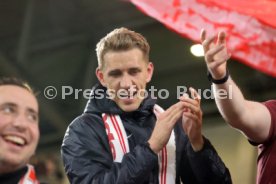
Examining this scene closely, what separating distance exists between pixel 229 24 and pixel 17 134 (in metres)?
1.32

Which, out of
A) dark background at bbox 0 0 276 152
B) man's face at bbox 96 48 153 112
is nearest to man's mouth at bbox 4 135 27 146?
man's face at bbox 96 48 153 112

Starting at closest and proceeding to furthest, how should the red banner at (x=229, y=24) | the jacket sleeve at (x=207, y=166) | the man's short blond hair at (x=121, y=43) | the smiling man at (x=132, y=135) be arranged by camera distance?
the smiling man at (x=132, y=135)
the jacket sleeve at (x=207, y=166)
the man's short blond hair at (x=121, y=43)
the red banner at (x=229, y=24)

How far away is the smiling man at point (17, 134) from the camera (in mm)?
2170

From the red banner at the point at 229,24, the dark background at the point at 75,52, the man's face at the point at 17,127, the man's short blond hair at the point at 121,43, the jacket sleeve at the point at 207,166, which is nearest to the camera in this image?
the man's face at the point at 17,127

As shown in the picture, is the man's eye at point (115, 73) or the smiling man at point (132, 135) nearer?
the smiling man at point (132, 135)

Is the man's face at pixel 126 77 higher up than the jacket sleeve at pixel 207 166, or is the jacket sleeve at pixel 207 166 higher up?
the man's face at pixel 126 77

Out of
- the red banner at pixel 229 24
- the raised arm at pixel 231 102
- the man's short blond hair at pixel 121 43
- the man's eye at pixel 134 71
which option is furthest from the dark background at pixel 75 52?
the raised arm at pixel 231 102

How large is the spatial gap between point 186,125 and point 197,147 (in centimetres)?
10

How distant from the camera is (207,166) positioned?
2.40 m

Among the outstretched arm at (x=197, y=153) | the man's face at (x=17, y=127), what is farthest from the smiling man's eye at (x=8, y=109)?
the outstretched arm at (x=197, y=153)

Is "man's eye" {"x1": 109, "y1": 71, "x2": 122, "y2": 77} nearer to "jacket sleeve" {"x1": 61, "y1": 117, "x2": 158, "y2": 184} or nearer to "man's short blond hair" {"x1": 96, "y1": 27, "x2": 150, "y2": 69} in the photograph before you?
"man's short blond hair" {"x1": 96, "y1": 27, "x2": 150, "y2": 69}

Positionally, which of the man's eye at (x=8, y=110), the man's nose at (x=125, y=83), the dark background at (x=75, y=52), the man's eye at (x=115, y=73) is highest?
the man's eye at (x=8, y=110)

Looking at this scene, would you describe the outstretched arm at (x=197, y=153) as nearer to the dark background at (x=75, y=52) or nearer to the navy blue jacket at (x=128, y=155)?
the navy blue jacket at (x=128, y=155)

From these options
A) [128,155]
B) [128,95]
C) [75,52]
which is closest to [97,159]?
[128,155]
